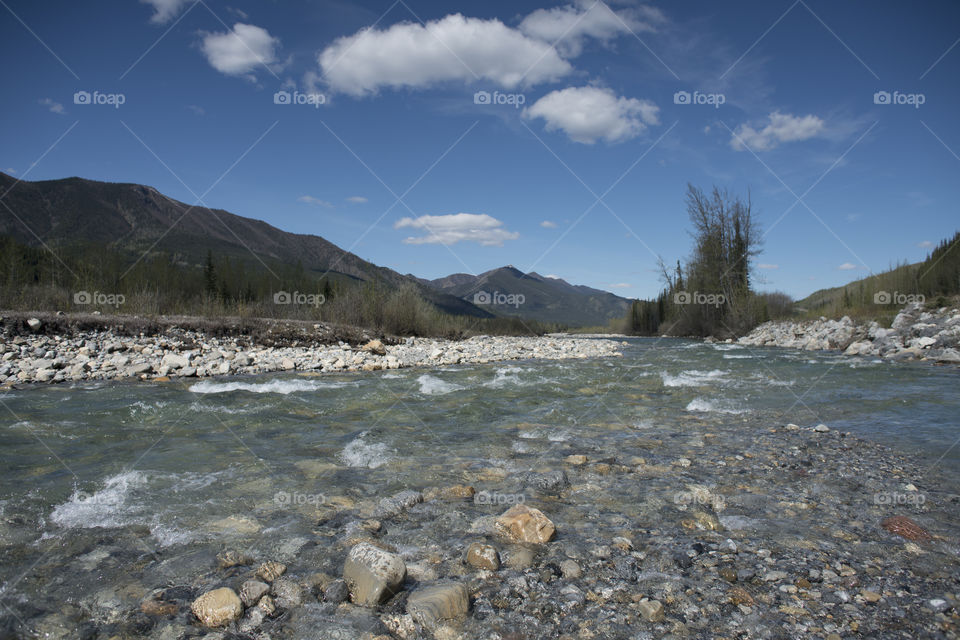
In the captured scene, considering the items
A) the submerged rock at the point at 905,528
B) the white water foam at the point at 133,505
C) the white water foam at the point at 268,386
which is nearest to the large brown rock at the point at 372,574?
the white water foam at the point at 133,505

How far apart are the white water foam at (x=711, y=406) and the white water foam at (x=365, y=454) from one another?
4.27m

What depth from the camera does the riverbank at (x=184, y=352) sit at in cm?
941

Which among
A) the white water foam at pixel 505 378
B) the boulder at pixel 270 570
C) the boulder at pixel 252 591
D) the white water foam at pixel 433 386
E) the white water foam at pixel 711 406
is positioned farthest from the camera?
the white water foam at pixel 505 378

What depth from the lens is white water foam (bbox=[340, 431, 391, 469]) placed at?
13.8 feet

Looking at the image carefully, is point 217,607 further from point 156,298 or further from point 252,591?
point 156,298

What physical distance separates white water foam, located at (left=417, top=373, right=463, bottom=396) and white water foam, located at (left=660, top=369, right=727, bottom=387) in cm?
399

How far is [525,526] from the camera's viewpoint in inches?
107

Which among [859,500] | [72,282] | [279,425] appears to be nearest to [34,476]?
[279,425]

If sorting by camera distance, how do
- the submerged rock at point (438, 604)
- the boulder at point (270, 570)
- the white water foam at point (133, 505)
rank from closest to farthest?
1. the submerged rock at point (438, 604)
2. the boulder at point (270, 570)
3. the white water foam at point (133, 505)

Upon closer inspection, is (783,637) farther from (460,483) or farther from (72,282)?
(72,282)

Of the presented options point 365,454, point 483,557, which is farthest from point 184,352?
point 483,557

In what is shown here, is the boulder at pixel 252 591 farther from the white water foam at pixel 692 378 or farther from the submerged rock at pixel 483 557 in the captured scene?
the white water foam at pixel 692 378

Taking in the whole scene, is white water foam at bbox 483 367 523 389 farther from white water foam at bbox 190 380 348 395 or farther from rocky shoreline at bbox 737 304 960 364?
rocky shoreline at bbox 737 304 960 364

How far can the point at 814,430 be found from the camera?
515 cm
